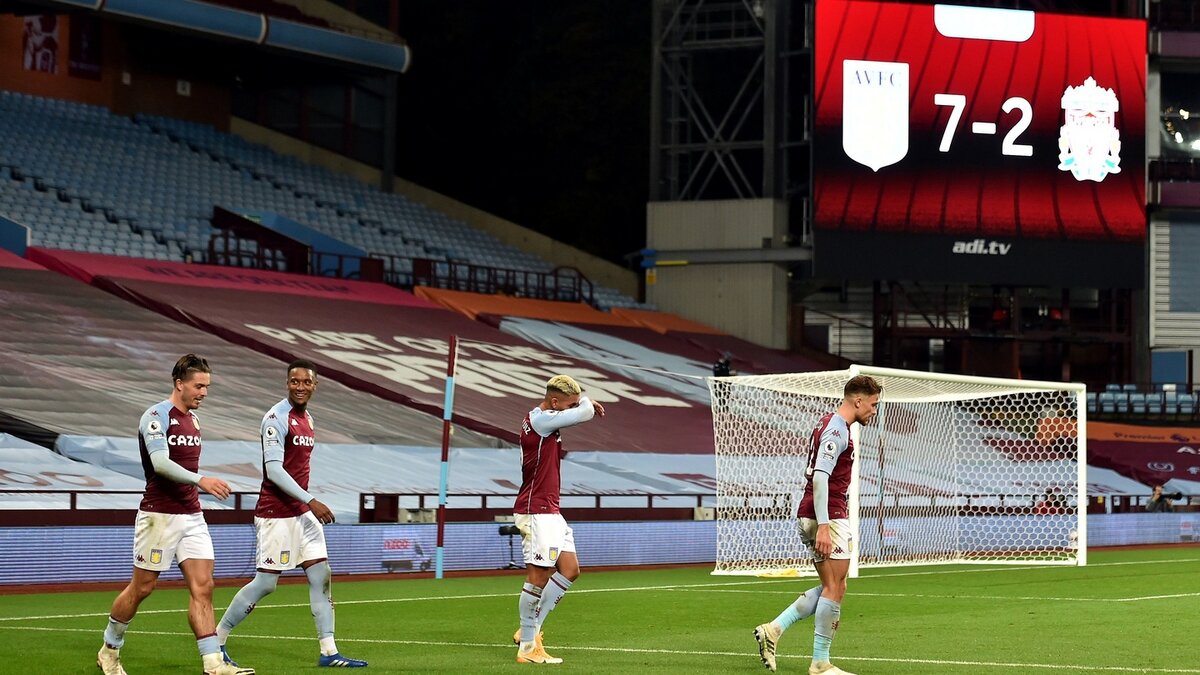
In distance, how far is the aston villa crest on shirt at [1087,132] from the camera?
41.3 m

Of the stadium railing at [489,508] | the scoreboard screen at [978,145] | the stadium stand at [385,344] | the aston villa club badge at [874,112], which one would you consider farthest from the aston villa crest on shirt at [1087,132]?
the stadium railing at [489,508]

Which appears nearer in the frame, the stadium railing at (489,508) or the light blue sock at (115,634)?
the light blue sock at (115,634)

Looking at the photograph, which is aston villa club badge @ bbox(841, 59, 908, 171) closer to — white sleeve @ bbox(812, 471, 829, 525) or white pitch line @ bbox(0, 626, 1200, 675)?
white pitch line @ bbox(0, 626, 1200, 675)

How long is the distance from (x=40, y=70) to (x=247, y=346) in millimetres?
15891

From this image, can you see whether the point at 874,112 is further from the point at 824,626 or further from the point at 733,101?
the point at 824,626

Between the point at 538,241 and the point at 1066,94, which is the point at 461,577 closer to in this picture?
the point at 1066,94

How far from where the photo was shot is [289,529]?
1061 cm

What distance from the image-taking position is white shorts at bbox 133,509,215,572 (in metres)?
9.87

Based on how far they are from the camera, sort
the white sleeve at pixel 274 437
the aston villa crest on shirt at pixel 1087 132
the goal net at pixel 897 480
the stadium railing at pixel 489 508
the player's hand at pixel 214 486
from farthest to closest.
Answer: the aston villa crest on shirt at pixel 1087 132, the goal net at pixel 897 480, the stadium railing at pixel 489 508, the white sleeve at pixel 274 437, the player's hand at pixel 214 486

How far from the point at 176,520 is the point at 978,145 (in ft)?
110

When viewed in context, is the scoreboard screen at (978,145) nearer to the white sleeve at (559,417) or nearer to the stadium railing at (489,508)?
the stadium railing at (489,508)

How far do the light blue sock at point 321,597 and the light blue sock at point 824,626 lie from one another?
2942 mm

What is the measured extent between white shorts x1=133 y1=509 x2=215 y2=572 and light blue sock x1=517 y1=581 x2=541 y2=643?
2.23 m

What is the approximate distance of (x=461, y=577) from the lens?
21.4 metres
